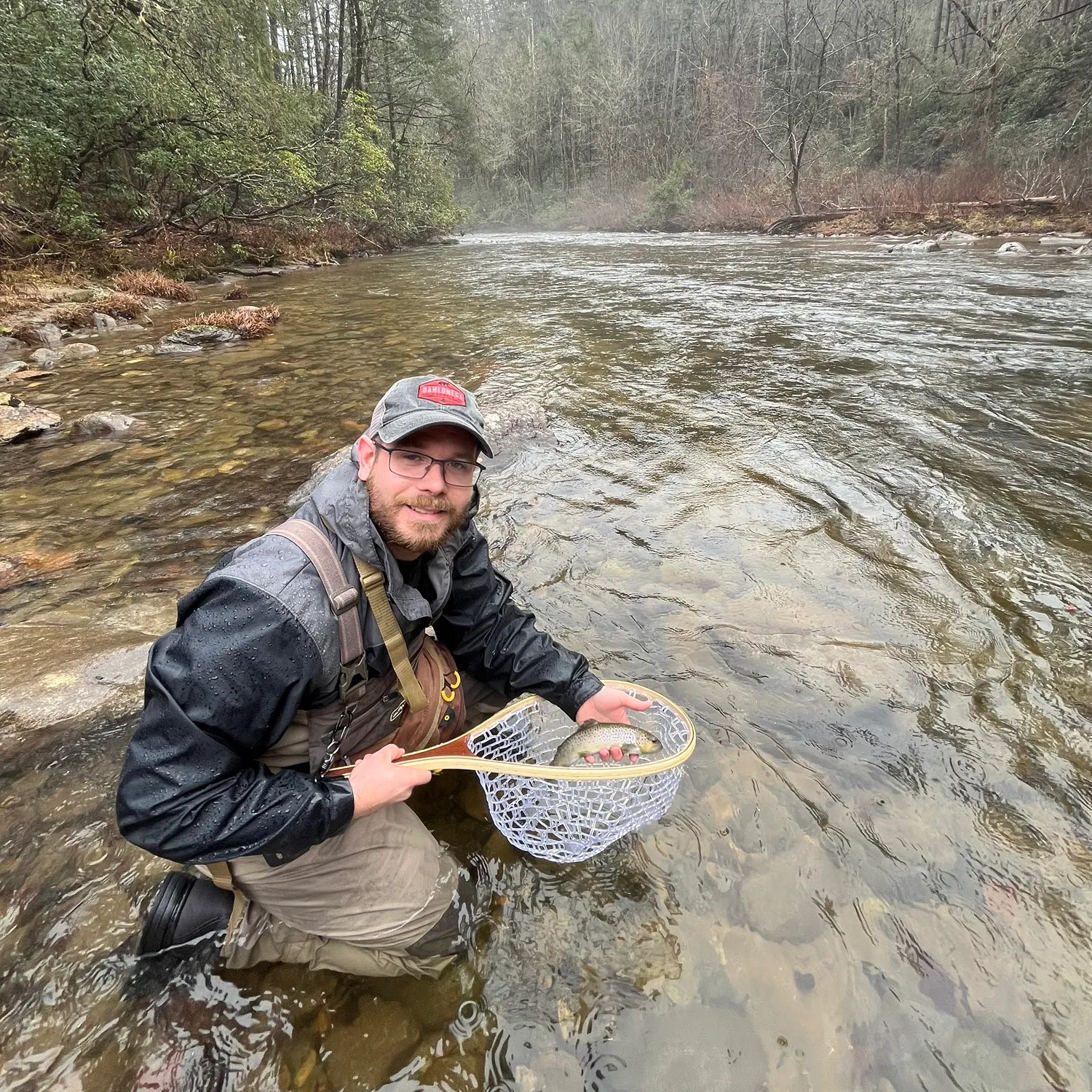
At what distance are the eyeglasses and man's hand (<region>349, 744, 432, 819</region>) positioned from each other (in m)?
0.89

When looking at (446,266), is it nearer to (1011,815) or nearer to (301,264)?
(301,264)

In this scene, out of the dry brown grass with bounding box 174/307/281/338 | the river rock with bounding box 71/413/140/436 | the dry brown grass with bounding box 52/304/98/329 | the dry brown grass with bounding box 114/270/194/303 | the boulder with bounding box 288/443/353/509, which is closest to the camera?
the boulder with bounding box 288/443/353/509

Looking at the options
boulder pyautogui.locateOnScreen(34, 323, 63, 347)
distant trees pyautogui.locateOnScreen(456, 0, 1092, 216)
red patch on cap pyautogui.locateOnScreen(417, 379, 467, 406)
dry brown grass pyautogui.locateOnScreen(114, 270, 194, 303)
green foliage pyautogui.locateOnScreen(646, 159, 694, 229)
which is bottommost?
boulder pyautogui.locateOnScreen(34, 323, 63, 347)

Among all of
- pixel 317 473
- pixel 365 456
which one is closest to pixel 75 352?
pixel 317 473

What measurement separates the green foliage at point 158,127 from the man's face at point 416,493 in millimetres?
15989

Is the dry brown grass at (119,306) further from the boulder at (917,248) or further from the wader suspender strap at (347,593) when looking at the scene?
the boulder at (917,248)

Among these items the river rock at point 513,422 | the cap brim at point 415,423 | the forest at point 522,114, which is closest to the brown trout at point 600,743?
the cap brim at point 415,423

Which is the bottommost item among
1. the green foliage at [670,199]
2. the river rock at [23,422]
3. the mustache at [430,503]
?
the river rock at [23,422]

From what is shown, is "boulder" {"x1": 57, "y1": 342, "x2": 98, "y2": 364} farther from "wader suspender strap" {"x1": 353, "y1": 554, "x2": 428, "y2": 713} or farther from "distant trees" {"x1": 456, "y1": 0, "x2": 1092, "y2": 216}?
"distant trees" {"x1": 456, "y1": 0, "x2": 1092, "y2": 216}

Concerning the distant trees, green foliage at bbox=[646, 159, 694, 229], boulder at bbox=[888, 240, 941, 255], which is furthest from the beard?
green foliage at bbox=[646, 159, 694, 229]

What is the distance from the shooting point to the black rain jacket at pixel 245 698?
63.4 inches

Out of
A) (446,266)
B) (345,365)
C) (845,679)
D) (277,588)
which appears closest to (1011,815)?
(845,679)

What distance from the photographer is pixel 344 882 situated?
1.95 m

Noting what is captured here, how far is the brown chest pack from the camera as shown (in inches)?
72.0
